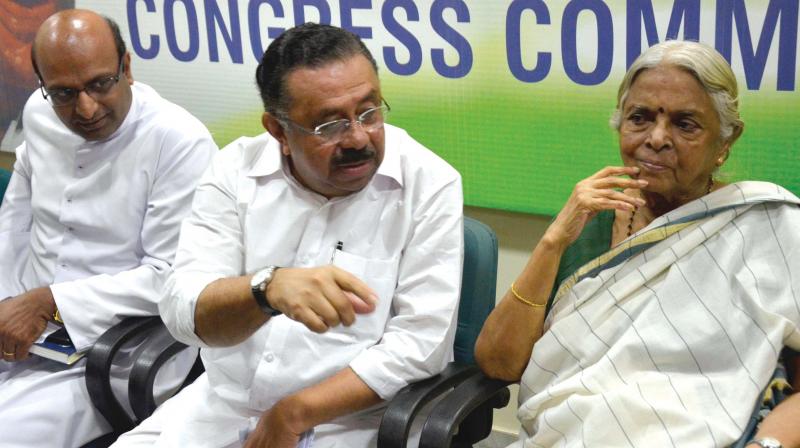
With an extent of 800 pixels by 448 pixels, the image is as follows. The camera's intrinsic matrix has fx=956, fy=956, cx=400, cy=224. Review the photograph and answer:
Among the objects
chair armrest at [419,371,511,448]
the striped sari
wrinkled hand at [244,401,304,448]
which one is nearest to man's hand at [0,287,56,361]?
wrinkled hand at [244,401,304,448]

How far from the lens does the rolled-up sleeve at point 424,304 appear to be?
6.83ft

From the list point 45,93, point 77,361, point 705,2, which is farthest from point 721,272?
point 45,93

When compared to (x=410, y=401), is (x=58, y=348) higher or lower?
lower

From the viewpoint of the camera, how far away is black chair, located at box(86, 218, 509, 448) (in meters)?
2.15

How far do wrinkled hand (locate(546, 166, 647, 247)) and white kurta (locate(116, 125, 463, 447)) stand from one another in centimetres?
24

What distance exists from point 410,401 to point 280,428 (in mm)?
295

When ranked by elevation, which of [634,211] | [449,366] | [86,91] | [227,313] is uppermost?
[86,91]

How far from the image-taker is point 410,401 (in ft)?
6.63

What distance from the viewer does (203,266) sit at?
220 centimetres

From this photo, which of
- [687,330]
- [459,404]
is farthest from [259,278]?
[687,330]

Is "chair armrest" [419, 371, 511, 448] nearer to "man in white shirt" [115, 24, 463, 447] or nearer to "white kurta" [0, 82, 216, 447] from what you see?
"man in white shirt" [115, 24, 463, 447]

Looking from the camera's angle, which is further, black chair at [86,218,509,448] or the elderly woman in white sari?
black chair at [86,218,509,448]

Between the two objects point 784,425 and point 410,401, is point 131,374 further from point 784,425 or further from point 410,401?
point 784,425

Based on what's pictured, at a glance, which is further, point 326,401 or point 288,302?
point 326,401
